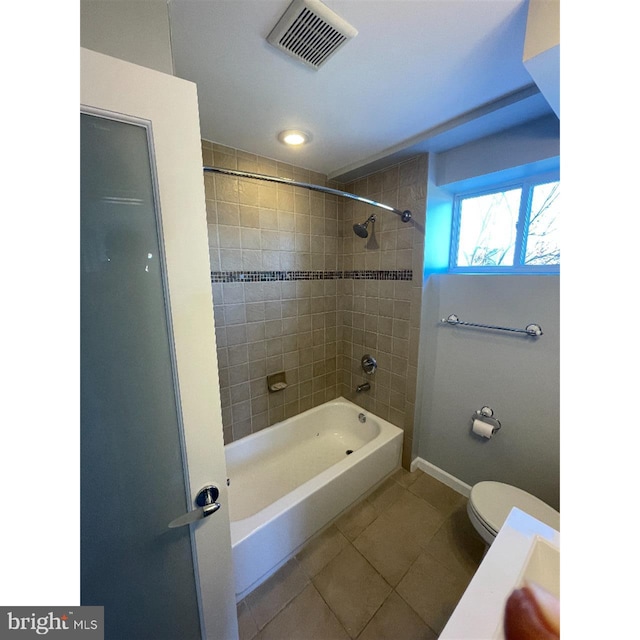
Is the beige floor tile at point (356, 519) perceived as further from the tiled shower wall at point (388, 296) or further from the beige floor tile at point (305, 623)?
the tiled shower wall at point (388, 296)

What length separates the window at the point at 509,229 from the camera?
1.48 metres

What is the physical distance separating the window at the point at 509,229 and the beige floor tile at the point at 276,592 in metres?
2.12

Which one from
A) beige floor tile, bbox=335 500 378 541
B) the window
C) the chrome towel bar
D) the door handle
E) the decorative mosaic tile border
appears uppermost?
the window

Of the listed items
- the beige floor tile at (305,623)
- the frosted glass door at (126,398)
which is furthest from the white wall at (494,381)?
the frosted glass door at (126,398)

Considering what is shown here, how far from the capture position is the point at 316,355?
2342mm

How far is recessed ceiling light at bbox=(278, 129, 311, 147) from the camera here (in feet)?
4.93

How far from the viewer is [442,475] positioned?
1.94m

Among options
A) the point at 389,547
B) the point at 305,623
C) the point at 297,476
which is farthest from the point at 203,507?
the point at 297,476

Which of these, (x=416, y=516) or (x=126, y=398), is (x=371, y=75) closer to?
(x=126, y=398)

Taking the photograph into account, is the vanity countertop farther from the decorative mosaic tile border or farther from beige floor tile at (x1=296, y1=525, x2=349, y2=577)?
the decorative mosaic tile border

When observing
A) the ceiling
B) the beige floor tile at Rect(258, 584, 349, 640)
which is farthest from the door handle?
the ceiling

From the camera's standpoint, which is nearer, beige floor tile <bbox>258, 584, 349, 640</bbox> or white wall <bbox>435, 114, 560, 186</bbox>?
beige floor tile <bbox>258, 584, 349, 640</bbox>

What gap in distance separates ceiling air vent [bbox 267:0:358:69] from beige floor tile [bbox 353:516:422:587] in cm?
235

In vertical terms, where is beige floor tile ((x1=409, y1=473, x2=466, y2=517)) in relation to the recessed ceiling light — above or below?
below
